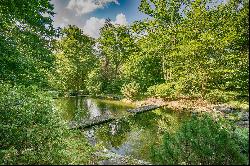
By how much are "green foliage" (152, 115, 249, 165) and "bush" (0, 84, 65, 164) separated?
2648 millimetres

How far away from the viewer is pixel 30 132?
8289 mm

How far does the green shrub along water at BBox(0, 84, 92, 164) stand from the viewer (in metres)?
7.34

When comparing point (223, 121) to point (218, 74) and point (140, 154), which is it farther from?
point (218, 74)

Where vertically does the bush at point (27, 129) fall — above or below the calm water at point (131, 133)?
above

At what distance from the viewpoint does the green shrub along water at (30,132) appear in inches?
289

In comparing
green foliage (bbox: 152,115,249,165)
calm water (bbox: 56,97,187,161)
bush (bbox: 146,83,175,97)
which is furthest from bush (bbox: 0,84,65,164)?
bush (bbox: 146,83,175,97)

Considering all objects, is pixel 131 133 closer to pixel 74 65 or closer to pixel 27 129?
pixel 27 129

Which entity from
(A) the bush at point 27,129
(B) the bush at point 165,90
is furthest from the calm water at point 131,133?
(B) the bush at point 165,90

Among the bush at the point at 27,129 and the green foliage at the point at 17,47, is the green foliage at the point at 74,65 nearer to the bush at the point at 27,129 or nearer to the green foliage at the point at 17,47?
the green foliage at the point at 17,47

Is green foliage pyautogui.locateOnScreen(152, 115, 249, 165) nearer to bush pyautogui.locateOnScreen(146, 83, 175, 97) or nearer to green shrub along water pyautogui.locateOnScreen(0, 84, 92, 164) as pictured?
green shrub along water pyautogui.locateOnScreen(0, 84, 92, 164)

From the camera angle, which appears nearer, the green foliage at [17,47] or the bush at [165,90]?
the green foliage at [17,47]

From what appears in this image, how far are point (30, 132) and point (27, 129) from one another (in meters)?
0.33

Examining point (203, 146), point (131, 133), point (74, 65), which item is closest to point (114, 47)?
point (74, 65)

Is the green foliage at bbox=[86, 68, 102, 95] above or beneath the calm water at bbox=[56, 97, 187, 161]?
above
